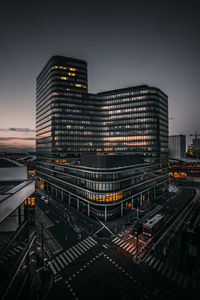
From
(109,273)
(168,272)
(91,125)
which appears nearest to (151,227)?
(168,272)

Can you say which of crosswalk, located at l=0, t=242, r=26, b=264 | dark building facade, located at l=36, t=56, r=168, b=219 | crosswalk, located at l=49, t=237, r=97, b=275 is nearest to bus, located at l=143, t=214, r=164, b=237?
crosswalk, located at l=49, t=237, r=97, b=275

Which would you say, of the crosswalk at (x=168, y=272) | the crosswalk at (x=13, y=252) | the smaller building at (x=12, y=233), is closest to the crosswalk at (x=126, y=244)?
the crosswalk at (x=168, y=272)

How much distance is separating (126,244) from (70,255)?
12883mm

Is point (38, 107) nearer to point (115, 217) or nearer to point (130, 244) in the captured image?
point (115, 217)

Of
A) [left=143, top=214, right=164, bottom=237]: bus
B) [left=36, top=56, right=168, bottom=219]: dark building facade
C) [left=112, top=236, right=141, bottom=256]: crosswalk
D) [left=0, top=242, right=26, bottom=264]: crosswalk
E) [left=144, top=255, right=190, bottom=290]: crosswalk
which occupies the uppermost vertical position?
[left=36, top=56, right=168, bottom=219]: dark building facade

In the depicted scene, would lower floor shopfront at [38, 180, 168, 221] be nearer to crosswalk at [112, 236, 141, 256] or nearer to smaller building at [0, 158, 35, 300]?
crosswalk at [112, 236, 141, 256]

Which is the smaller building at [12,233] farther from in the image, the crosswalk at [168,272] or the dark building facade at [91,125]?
the dark building facade at [91,125]

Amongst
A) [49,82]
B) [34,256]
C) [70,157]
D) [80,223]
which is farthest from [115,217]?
[49,82]

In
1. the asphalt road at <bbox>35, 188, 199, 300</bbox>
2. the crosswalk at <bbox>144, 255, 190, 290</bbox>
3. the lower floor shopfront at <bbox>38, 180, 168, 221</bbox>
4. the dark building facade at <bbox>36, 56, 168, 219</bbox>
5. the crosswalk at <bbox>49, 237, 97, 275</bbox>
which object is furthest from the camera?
the dark building facade at <bbox>36, 56, 168, 219</bbox>

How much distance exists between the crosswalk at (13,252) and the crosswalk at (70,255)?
1600 centimetres

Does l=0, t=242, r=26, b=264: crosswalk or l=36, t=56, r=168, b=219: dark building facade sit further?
l=36, t=56, r=168, b=219: dark building facade

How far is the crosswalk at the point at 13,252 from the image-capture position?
1251 centimetres

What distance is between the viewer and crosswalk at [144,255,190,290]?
81.2ft

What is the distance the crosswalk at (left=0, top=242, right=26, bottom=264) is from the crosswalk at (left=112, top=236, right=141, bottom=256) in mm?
24726
